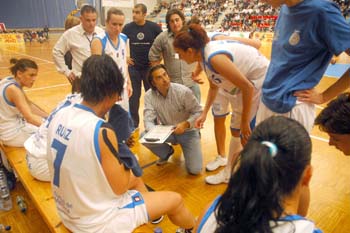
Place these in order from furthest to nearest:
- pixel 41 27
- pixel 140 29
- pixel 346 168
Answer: pixel 41 27 < pixel 140 29 < pixel 346 168

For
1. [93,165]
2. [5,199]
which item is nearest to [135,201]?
[93,165]

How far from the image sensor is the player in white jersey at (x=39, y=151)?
1.86 m

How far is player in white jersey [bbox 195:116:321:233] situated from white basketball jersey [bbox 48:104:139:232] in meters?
0.61

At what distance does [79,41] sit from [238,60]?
2.03 metres

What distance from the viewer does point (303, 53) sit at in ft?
4.65

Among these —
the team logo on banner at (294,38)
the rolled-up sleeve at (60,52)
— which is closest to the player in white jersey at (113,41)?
the rolled-up sleeve at (60,52)

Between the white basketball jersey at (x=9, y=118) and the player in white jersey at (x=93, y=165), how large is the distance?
1404 millimetres

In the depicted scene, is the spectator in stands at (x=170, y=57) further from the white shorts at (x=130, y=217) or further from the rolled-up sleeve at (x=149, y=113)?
the white shorts at (x=130, y=217)

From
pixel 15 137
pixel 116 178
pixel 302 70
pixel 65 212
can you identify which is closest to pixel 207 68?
pixel 302 70

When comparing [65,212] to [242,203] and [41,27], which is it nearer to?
[242,203]

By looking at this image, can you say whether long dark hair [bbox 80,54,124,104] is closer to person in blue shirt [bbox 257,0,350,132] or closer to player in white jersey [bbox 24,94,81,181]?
player in white jersey [bbox 24,94,81,181]

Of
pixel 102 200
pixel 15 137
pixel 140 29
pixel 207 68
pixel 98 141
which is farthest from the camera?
pixel 140 29

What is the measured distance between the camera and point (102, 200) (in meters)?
1.30

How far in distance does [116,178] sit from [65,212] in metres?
0.33
